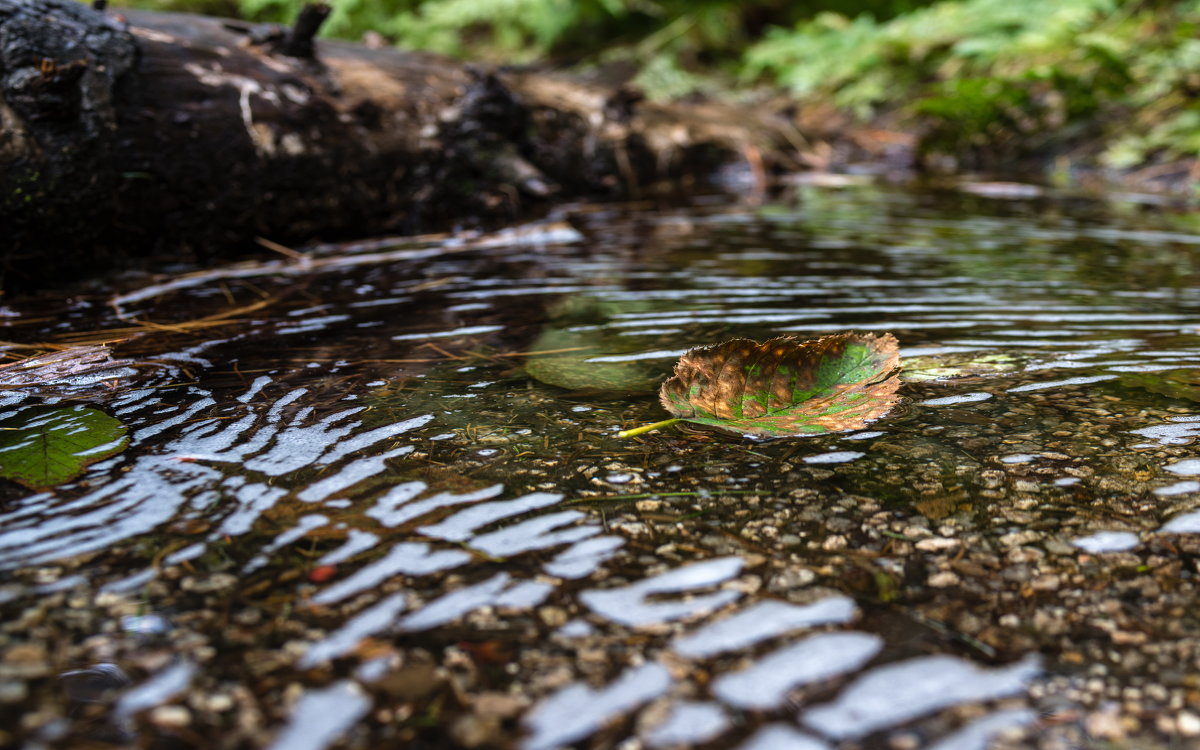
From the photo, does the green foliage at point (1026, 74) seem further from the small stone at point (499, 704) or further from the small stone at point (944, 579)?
the small stone at point (499, 704)

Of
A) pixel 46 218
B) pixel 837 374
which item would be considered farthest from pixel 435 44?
pixel 837 374

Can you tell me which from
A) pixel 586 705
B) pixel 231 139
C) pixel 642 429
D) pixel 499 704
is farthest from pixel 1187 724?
pixel 231 139

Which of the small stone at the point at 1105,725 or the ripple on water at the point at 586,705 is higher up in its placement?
the ripple on water at the point at 586,705

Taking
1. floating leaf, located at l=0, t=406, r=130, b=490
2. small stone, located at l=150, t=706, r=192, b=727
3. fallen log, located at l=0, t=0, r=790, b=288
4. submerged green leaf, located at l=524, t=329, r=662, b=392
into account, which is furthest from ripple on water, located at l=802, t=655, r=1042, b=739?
fallen log, located at l=0, t=0, r=790, b=288

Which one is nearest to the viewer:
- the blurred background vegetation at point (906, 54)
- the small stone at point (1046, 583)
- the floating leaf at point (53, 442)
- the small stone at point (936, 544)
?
the small stone at point (1046, 583)

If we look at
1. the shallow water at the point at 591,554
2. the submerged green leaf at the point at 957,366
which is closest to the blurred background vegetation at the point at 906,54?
the submerged green leaf at the point at 957,366
